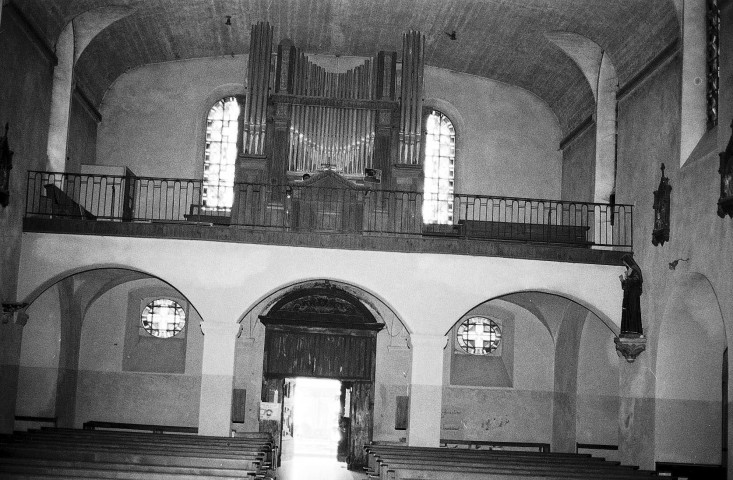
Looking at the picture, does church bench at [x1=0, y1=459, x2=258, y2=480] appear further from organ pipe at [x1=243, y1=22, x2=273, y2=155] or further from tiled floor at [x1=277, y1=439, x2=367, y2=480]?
organ pipe at [x1=243, y1=22, x2=273, y2=155]

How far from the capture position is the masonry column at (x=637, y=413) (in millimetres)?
15531

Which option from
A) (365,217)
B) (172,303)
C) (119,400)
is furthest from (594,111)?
(119,400)

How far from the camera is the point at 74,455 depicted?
39.4ft

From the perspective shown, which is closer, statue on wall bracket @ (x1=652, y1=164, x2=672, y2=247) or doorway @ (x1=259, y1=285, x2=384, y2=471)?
statue on wall bracket @ (x1=652, y1=164, x2=672, y2=247)

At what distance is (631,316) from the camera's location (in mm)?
16000

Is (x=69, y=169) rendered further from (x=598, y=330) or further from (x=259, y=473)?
(x=598, y=330)

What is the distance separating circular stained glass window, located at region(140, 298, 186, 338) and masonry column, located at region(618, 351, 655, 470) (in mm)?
9647

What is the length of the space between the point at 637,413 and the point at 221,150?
1074 centimetres

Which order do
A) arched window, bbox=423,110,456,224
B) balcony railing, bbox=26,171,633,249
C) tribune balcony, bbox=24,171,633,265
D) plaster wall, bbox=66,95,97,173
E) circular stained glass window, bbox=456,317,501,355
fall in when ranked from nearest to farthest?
tribune balcony, bbox=24,171,633,265, balcony railing, bbox=26,171,633,249, plaster wall, bbox=66,95,97,173, circular stained glass window, bbox=456,317,501,355, arched window, bbox=423,110,456,224

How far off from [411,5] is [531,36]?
2536 millimetres

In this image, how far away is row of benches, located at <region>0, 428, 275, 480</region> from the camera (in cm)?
1038

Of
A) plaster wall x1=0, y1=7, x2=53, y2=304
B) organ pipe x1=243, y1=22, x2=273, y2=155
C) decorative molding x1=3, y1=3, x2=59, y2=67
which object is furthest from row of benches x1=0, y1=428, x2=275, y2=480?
decorative molding x1=3, y1=3, x2=59, y2=67

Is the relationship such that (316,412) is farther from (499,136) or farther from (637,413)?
(637,413)

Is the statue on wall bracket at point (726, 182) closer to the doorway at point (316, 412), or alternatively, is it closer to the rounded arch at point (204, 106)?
the rounded arch at point (204, 106)
